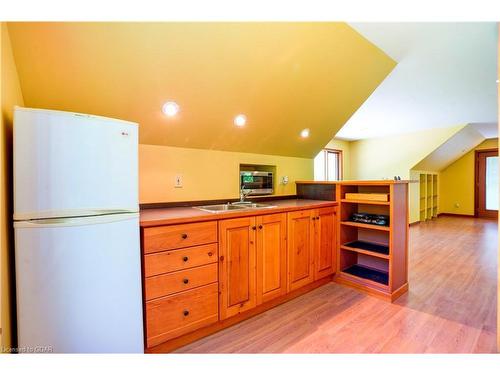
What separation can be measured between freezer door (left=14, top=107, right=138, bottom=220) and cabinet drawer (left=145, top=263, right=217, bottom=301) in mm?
538

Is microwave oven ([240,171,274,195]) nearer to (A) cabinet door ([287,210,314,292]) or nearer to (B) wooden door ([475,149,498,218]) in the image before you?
(A) cabinet door ([287,210,314,292])

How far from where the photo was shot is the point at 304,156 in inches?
131

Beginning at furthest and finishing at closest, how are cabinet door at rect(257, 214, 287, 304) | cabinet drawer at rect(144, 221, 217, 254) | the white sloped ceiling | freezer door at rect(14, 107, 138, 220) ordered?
cabinet door at rect(257, 214, 287, 304) < the white sloped ceiling < cabinet drawer at rect(144, 221, 217, 254) < freezer door at rect(14, 107, 138, 220)

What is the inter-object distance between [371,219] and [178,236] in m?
2.01

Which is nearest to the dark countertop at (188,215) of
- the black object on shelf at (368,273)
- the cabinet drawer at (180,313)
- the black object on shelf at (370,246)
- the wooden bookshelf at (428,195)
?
the cabinet drawer at (180,313)

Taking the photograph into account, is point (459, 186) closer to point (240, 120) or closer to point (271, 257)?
point (271, 257)

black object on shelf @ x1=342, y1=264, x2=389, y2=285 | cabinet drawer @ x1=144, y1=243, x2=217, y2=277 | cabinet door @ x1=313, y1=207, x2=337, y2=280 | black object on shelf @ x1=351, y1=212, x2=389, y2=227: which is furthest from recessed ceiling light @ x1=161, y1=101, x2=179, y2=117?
black object on shelf @ x1=342, y1=264, x2=389, y2=285

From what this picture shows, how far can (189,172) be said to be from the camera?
2258mm

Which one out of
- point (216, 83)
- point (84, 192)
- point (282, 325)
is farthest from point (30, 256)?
point (282, 325)

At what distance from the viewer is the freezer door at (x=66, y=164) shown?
3.55 feet

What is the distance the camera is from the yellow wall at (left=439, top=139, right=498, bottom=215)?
6.87m

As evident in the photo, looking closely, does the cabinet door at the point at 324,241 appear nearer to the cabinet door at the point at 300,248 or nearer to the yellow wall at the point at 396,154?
the cabinet door at the point at 300,248
